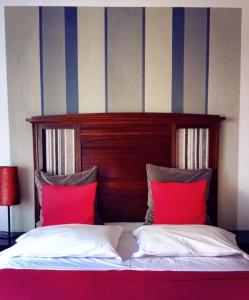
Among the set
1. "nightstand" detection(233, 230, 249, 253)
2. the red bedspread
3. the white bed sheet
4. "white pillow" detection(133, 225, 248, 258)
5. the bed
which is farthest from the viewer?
the bed

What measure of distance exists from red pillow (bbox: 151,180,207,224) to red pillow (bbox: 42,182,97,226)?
0.50 m

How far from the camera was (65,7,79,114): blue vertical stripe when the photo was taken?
2.45 m

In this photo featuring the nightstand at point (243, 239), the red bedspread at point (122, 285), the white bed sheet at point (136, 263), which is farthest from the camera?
the nightstand at point (243, 239)

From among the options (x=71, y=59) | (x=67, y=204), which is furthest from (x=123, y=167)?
(x=71, y=59)

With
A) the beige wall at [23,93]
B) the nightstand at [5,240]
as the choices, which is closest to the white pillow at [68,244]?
the nightstand at [5,240]

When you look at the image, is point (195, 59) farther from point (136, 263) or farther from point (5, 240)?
point (5, 240)

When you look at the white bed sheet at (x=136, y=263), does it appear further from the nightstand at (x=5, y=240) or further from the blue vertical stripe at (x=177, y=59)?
the blue vertical stripe at (x=177, y=59)

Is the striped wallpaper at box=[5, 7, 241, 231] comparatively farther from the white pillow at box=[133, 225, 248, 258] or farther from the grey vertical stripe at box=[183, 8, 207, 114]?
the white pillow at box=[133, 225, 248, 258]

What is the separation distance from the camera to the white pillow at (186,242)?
1.72 metres

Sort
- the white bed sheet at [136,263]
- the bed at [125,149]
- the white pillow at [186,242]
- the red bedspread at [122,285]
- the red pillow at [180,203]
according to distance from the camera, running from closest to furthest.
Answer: the red bedspread at [122,285] < the white bed sheet at [136,263] < the white pillow at [186,242] < the red pillow at [180,203] < the bed at [125,149]

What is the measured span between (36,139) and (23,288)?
135 cm

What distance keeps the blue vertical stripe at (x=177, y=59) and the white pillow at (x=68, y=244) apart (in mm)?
1272

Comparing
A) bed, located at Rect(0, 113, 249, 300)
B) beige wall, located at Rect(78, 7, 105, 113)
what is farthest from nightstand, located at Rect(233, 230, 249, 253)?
beige wall, located at Rect(78, 7, 105, 113)

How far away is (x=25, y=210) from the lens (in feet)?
8.36
